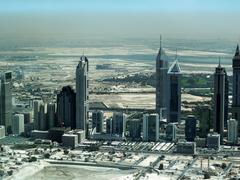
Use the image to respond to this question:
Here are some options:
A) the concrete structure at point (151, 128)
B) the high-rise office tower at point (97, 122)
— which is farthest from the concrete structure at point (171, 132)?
the high-rise office tower at point (97, 122)

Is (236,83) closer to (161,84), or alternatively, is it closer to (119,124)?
(161,84)

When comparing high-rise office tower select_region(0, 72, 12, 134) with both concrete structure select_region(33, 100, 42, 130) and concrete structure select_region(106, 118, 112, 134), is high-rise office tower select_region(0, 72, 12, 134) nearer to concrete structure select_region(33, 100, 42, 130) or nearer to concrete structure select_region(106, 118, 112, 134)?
concrete structure select_region(33, 100, 42, 130)

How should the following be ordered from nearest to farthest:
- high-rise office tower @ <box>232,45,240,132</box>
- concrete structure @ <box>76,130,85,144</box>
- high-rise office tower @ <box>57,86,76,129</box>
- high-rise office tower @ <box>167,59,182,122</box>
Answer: concrete structure @ <box>76,130,85,144</box>, high-rise office tower @ <box>57,86,76,129</box>, high-rise office tower @ <box>232,45,240,132</box>, high-rise office tower @ <box>167,59,182,122</box>

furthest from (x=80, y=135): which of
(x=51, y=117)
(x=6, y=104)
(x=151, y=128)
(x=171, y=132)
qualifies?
(x=6, y=104)

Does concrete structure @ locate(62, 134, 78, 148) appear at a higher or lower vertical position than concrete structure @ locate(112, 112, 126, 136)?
lower

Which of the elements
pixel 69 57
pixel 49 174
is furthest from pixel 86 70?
pixel 69 57

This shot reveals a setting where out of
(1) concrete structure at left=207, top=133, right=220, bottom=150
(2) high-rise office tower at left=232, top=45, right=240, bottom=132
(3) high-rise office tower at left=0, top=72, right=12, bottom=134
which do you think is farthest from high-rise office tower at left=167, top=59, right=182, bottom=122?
(3) high-rise office tower at left=0, top=72, right=12, bottom=134

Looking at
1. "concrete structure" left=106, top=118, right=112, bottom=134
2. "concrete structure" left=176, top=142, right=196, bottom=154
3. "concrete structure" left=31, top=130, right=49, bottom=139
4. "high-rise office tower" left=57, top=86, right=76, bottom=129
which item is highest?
"high-rise office tower" left=57, top=86, right=76, bottom=129
